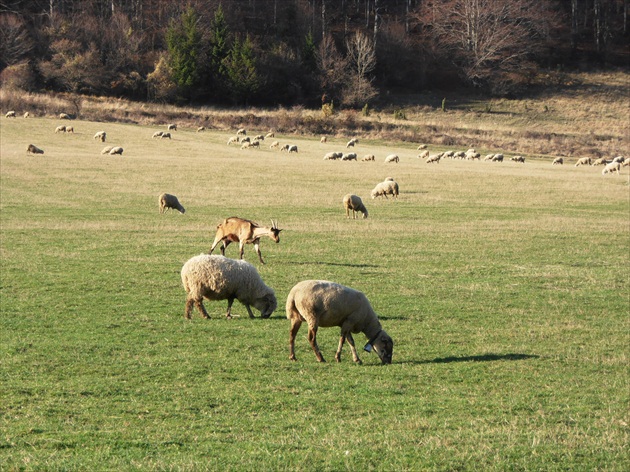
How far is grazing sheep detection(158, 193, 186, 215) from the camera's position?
35.0m

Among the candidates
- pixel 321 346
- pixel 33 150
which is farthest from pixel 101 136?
pixel 321 346

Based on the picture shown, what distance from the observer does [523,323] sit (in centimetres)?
1739

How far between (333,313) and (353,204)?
847 inches

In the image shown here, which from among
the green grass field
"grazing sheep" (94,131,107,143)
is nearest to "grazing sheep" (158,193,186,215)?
the green grass field

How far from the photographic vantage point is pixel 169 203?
35219 millimetres

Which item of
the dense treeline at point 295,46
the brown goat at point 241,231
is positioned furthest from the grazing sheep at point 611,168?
the dense treeline at point 295,46

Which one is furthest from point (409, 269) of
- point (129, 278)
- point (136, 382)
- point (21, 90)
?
point (21, 90)

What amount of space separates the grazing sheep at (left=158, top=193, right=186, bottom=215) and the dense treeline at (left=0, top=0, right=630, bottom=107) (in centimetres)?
6188

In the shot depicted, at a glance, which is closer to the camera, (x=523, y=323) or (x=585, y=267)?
(x=523, y=323)

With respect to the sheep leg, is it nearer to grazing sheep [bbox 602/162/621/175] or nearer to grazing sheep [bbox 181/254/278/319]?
grazing sheep [bbox 181/254/278/319]

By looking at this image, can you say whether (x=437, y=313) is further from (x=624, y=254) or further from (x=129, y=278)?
(x=624, y=254)

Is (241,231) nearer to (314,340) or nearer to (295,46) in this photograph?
(314,340)

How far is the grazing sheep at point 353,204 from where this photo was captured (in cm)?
3406

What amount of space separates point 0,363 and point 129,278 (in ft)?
26.5
